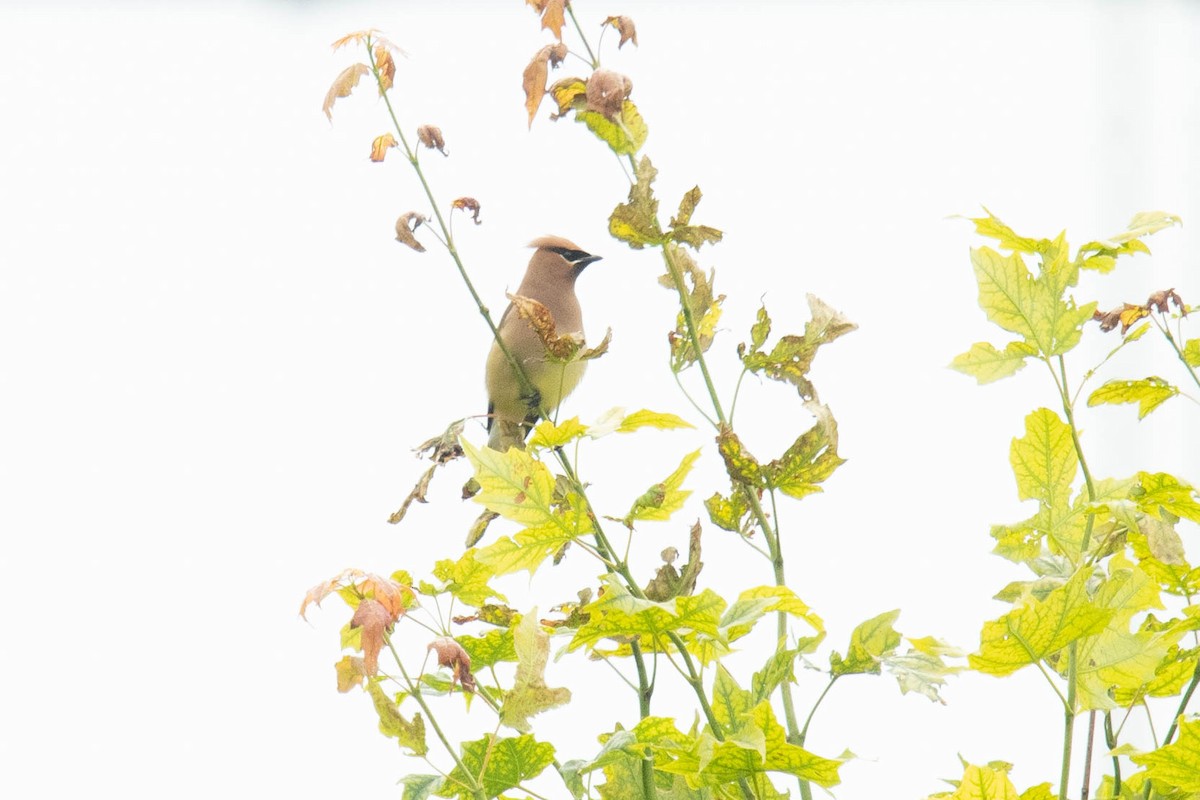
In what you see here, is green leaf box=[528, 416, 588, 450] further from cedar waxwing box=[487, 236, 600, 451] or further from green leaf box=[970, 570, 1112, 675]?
cedar waxwing box=[487, 236, 600, 451]

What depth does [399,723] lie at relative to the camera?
598mm

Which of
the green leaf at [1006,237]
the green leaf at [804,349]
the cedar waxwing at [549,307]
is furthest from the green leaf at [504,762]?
the cedar waxwing at [549,307]

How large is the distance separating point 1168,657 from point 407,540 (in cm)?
171

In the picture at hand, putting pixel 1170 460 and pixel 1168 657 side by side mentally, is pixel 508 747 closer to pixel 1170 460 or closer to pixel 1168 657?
pixel 1168 657

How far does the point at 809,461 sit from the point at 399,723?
24 centimetres

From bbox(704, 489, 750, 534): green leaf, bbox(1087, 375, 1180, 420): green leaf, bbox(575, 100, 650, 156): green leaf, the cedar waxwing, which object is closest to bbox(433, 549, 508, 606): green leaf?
bbox(704, 489, 750, 534): green leaf

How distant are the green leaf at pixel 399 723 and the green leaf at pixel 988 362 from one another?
32 cm

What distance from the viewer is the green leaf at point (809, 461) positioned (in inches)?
24.1

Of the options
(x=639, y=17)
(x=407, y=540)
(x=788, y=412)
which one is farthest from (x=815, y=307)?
(x=639, y=17)

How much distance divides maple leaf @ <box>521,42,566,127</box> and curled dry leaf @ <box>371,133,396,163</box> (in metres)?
0.10

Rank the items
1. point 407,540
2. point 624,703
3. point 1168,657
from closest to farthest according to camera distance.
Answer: point 1168,657, point 624,703, point 407,540

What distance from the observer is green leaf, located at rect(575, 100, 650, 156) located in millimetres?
630

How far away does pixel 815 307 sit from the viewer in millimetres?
652

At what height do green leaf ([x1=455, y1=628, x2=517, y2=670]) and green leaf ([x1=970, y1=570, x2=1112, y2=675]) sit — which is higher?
green leaf ([x1=455, y1=628, x2=517, y2=670])
